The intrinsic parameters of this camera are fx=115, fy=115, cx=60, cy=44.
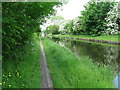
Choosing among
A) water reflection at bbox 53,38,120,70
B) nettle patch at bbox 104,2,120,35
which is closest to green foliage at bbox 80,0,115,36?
water reflection at bbox 53,38,120,70

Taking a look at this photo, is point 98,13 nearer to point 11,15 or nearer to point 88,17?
point 88,17

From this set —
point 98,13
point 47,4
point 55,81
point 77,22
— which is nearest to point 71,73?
→ point 55,81

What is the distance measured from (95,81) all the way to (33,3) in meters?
3.87

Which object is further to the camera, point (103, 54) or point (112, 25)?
point (103, 54)

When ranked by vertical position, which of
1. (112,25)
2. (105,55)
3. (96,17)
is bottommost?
(105,55)

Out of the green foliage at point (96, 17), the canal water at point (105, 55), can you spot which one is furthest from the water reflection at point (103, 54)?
the green foliage at point (96, 17)

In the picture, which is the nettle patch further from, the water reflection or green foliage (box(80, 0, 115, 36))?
green foliage (box(80, 0, 115, 36))

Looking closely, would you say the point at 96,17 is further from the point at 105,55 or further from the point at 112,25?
the point at 112,25

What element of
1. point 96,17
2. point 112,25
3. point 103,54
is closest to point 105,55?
point 103,54

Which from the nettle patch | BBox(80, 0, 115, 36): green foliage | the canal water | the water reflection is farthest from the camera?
BBox(80, 0, 115, 36): green foliage

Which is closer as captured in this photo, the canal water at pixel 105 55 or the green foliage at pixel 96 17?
the canal water at pixel 105 55

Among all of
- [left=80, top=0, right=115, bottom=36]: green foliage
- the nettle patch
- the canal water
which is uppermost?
[left=80, top=0, right=115, bottom=36]: green foliage

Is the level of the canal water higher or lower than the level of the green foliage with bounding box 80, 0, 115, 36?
lower

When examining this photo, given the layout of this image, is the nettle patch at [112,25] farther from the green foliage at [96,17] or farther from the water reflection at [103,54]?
the green foliage at [96,17]
